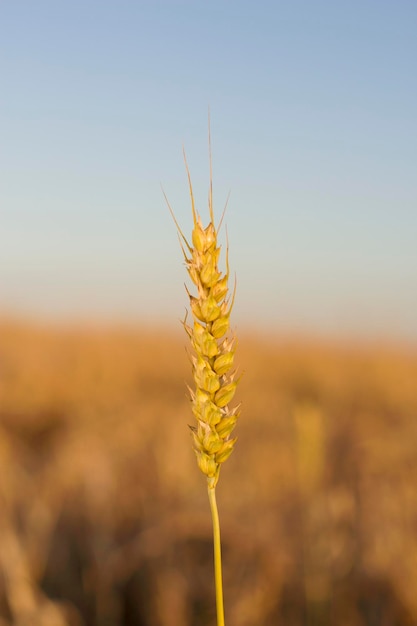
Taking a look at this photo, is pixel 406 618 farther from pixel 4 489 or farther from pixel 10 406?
pixel 10 406

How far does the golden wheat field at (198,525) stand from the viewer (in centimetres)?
219

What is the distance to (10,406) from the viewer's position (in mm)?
5262

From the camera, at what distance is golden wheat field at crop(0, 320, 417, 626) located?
86.4 inches

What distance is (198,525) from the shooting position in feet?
7.51

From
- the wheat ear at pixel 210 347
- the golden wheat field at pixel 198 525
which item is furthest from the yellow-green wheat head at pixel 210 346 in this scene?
the golden wheat field at pixel 198 525

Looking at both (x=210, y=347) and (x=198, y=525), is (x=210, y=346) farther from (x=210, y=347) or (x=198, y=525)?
(x=198, y=525)

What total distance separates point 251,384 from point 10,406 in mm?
2857

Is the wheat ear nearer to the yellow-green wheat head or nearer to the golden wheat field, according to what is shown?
the yellow-green wheat head

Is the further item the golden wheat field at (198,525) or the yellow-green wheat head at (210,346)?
the golden wheat field at (198,525)

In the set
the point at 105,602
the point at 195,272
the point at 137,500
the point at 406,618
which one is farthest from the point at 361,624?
the point at 195,272

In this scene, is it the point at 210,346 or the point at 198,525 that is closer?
the point at 210,346

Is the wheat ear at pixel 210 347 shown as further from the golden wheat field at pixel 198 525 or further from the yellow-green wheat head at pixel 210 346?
the golden wheat field at pixel 198 525

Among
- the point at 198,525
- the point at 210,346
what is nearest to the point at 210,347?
the point at 210,346

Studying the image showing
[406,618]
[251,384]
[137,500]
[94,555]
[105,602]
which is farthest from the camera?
[251,384]
